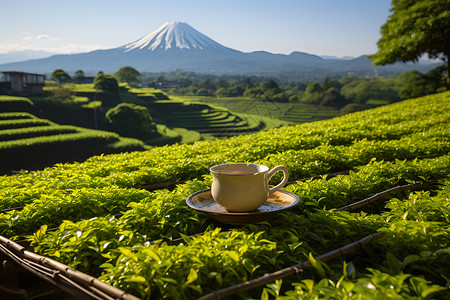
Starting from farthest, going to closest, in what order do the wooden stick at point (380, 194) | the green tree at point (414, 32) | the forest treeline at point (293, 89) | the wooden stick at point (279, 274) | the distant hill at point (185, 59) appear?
the distant hill at point (185, 59) < the forest treeline at point (293, 89) < the green tree at point (414, 32) < the wooden stick at point (380, 194) < the wooden stick at point (279, 274)

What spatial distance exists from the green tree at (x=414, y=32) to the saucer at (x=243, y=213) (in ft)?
53.6

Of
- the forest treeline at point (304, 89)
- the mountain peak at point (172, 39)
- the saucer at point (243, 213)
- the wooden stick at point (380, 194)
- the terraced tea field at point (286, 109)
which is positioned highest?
the mountain peak at point (172, 39)

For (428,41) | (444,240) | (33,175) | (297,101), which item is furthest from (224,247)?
(297,101)

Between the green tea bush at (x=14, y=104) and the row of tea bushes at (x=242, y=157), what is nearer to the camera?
the row of tea bushes at (x=242, y=157)

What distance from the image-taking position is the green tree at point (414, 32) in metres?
15.1

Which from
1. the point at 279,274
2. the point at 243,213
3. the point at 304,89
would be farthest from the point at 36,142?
the point at 304,89

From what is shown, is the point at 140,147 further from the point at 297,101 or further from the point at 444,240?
the point at 444,240

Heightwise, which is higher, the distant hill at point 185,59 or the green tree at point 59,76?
the distant hill at point 185,59

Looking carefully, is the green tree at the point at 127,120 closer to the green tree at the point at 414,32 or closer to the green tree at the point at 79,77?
the green tree at the point at 79,77

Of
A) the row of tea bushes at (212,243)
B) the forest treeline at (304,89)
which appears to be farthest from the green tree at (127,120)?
the row of tea bushes at (212,243)

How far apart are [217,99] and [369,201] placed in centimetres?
6178

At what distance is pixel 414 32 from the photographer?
52.6 feet

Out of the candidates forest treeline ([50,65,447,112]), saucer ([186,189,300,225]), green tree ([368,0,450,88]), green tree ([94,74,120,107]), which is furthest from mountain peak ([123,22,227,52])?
saucer ([186,189,300,225])

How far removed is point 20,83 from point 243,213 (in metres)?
41.9
